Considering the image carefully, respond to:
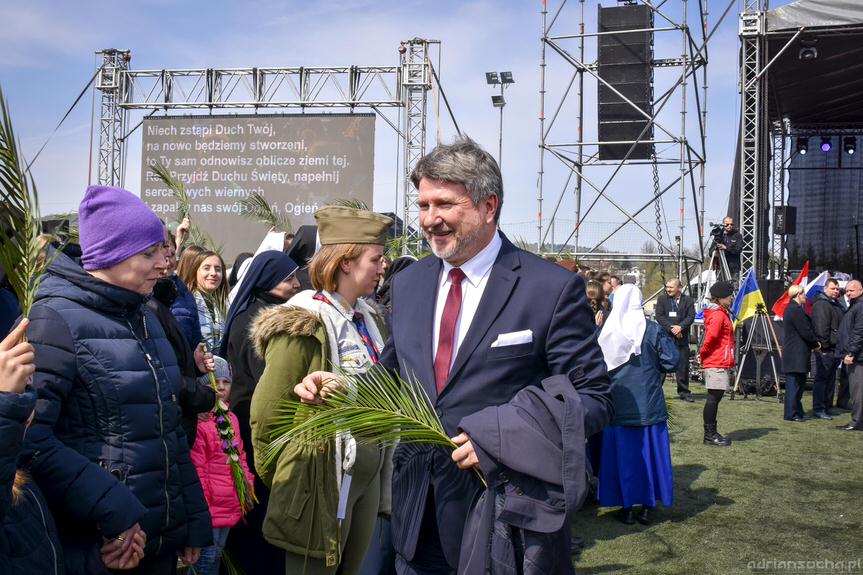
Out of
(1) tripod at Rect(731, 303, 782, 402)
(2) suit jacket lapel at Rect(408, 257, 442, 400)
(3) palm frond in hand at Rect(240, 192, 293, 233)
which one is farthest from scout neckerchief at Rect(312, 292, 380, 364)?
(1) tripod at Rect(731, 303, 782, 402)

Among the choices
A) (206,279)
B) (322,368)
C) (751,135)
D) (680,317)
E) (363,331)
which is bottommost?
(322,368)

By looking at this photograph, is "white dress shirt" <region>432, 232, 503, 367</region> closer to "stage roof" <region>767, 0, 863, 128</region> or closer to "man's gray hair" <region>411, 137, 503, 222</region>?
"man's gray hair" <region>411, 137, 503, 222</region>

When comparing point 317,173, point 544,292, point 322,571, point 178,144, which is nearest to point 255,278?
point 322,571

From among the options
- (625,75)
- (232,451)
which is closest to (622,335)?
(232,451)

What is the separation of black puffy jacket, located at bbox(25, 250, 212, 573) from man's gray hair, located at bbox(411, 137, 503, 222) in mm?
1027

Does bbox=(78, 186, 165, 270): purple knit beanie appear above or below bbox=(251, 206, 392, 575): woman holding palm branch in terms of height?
above

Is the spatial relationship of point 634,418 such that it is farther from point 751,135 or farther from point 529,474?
point 751,135

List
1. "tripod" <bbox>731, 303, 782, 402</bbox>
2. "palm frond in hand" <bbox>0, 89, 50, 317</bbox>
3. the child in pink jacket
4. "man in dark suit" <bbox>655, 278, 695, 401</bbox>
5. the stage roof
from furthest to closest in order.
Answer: "man in dark suit" <bbox>655, 278, 695, 401</bbox> → "tripod" <bbox>731, 303, 782, 402</bbox> → the stage roof → the child in pink jacket → "palm frond in hand" <bbox>0, 89, 50, 317</bbox>

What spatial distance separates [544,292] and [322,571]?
150cm

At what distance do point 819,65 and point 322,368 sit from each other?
48.8ft

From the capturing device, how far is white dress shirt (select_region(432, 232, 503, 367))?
2.38 metres

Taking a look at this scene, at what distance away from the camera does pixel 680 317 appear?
44.3ft

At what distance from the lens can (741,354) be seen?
13.6 meters

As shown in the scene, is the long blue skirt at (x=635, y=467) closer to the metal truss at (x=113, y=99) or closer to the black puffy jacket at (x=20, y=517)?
the black puffy jacket at (x=20, y=517)
